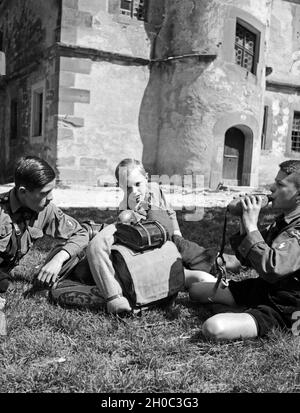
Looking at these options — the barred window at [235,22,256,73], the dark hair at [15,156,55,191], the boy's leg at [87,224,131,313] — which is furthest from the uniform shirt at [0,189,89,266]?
the barred window at [235,22,256,73]

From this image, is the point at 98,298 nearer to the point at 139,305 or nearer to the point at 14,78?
the point at 139,305

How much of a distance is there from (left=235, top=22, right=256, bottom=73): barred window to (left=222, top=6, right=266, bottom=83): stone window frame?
4.6 inches

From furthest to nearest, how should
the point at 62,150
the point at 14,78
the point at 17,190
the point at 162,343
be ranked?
the point at 14,78 → the point at 62,150 → the point at 17,190 → the point at 162,343

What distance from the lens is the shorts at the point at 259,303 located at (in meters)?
2.65

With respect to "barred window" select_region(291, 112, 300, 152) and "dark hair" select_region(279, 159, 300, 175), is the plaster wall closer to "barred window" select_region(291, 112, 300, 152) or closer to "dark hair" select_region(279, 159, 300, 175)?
"barred window" select_region(291, 112, 300, 152)

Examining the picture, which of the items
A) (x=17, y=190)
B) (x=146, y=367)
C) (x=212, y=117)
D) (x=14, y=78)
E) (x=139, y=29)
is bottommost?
(x=146, y=367)

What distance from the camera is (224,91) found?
13.2 m

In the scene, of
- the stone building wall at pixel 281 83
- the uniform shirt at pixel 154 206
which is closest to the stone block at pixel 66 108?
the stone building wall at pixel 281 83

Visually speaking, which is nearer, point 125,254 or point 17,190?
point 125,254

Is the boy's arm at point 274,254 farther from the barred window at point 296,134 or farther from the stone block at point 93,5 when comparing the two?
the barred window at point 296,134

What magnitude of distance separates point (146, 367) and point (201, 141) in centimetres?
1121

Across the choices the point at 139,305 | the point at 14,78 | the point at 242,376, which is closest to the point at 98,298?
the point at 139,305

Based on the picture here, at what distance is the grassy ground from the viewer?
82.7 inches

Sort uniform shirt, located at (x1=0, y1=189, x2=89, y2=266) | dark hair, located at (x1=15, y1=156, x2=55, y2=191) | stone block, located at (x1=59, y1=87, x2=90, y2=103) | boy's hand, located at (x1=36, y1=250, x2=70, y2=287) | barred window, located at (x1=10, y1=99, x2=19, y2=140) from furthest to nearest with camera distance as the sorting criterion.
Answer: barred window, located at (x1=10, y1=99, x2=19, y2=140) < stone block, located at (x1=59, y1=87, x2=90, y2=103) < uniform shirt, located at (x1=0, y1=189, x2=89, y2=266) < boy's hand, located at (x1=36, y1=250, x2=70, y2=287) < dark hair, located at (x1=15, y1=156, x2=55, y2=191)
